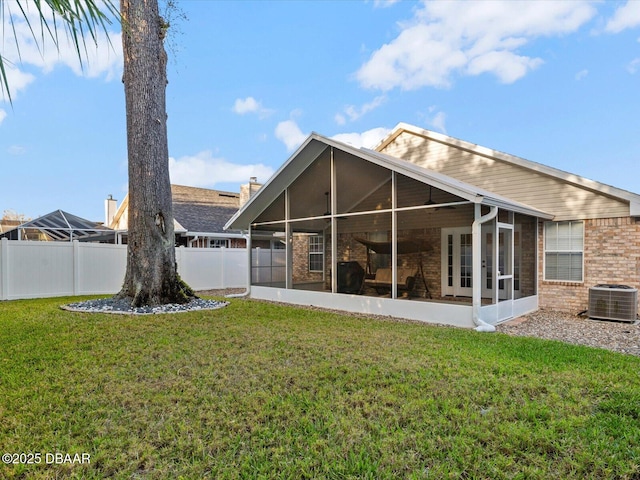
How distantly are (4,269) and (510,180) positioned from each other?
13.9 m

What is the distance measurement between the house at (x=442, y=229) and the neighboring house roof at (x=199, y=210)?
6.93m

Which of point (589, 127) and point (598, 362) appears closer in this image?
point (598, 362)

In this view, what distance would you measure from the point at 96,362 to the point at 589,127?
53.5 ft

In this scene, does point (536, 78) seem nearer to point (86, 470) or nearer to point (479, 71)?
point (479, 71)

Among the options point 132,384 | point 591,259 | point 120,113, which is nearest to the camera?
point 132,384

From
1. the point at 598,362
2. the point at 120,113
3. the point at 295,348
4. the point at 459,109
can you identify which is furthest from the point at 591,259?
the point at 120,113

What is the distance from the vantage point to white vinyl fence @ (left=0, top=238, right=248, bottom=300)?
408 inches

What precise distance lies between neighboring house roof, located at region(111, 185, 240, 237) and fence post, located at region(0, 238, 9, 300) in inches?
274

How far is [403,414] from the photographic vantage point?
319 centimetres

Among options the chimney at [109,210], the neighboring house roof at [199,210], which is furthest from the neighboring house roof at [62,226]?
the chimney at [109,210]

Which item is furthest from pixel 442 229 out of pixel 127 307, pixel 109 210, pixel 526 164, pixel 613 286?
pixel 109 210

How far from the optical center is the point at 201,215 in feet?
65.4

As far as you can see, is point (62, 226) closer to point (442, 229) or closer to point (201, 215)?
point (201, 215)

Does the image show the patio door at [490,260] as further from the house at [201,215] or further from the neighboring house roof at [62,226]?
the neighboring house roof at [62,226]
